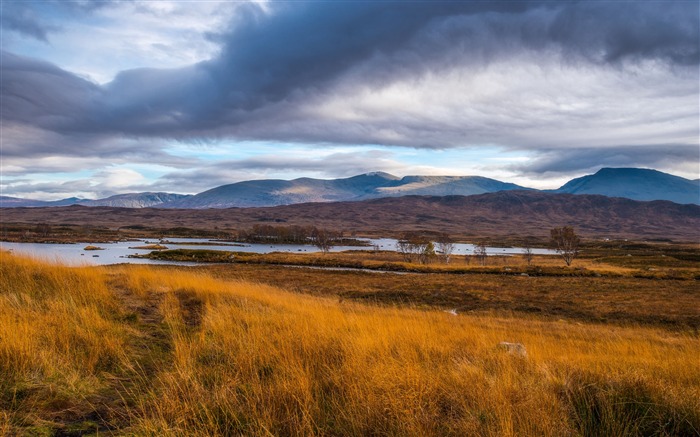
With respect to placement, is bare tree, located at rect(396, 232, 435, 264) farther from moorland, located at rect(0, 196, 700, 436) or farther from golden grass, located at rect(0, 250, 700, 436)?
golden grass, located at rect(0, 250, 700, 436)

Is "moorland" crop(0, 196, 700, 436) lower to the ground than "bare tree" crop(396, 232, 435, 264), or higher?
higher

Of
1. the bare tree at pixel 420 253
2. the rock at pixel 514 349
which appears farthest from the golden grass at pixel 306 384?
the bare tree at pixel 420 253

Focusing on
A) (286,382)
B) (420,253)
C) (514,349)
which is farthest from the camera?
(420,253)

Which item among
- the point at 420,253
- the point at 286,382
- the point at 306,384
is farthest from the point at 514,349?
the point at 420,253

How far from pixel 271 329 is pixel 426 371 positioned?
305cm

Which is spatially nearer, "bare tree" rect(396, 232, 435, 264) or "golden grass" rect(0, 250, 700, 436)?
"golden grass" rect(0, 250, 700, 436)

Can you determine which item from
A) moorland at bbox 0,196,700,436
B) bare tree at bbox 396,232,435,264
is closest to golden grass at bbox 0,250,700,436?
moorland at bbox 0,196,700,436

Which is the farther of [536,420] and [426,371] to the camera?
[426,371]

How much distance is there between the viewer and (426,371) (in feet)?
17.7

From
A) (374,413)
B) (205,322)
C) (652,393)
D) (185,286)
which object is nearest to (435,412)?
(374,413)

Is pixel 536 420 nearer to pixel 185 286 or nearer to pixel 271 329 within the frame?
pixel 271 329

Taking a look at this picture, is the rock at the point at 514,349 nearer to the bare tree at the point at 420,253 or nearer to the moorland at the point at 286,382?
the moorland at the point at 286,382

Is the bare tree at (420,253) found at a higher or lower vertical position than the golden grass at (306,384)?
lower

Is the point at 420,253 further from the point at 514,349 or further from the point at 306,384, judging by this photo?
the point at 306,384
